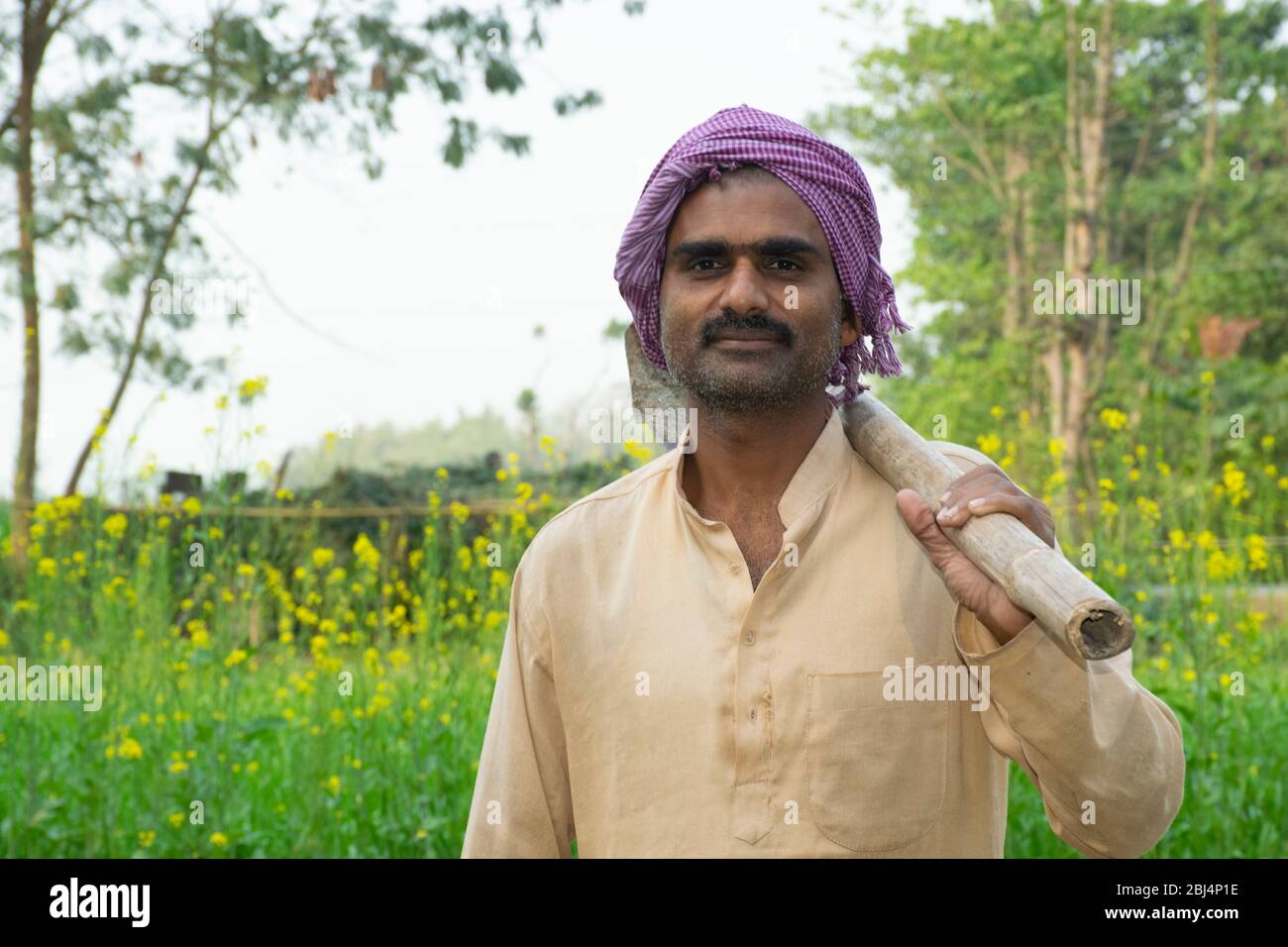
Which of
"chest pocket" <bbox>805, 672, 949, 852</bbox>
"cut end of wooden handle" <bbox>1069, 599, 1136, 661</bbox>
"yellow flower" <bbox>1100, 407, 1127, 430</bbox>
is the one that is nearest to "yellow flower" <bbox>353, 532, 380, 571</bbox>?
"yellow flower" <bbox>1100, 407, 1127, 430</bbox>

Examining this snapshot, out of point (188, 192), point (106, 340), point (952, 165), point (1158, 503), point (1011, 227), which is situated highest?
point (952, 165)

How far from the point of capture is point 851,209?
206 centimetres

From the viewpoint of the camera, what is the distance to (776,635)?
1872mm

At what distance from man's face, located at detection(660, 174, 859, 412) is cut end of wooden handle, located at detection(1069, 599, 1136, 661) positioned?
2.01 feet

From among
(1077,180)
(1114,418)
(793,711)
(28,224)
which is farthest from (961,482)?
(1077,180)

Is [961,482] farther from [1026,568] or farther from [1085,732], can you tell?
[1085,732]

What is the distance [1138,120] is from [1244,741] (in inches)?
748

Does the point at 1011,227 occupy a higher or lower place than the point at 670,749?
higher

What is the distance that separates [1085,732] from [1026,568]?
26 centimetres

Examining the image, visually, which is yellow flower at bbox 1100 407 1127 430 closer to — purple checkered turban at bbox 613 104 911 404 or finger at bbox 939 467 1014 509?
purple checkered turban at bbox 613 104 911 404

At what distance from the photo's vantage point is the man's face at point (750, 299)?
1.92 m

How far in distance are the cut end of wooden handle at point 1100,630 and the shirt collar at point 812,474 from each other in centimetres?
54

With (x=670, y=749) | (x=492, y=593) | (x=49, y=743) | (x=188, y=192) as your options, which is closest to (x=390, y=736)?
(x=492, y=593)
